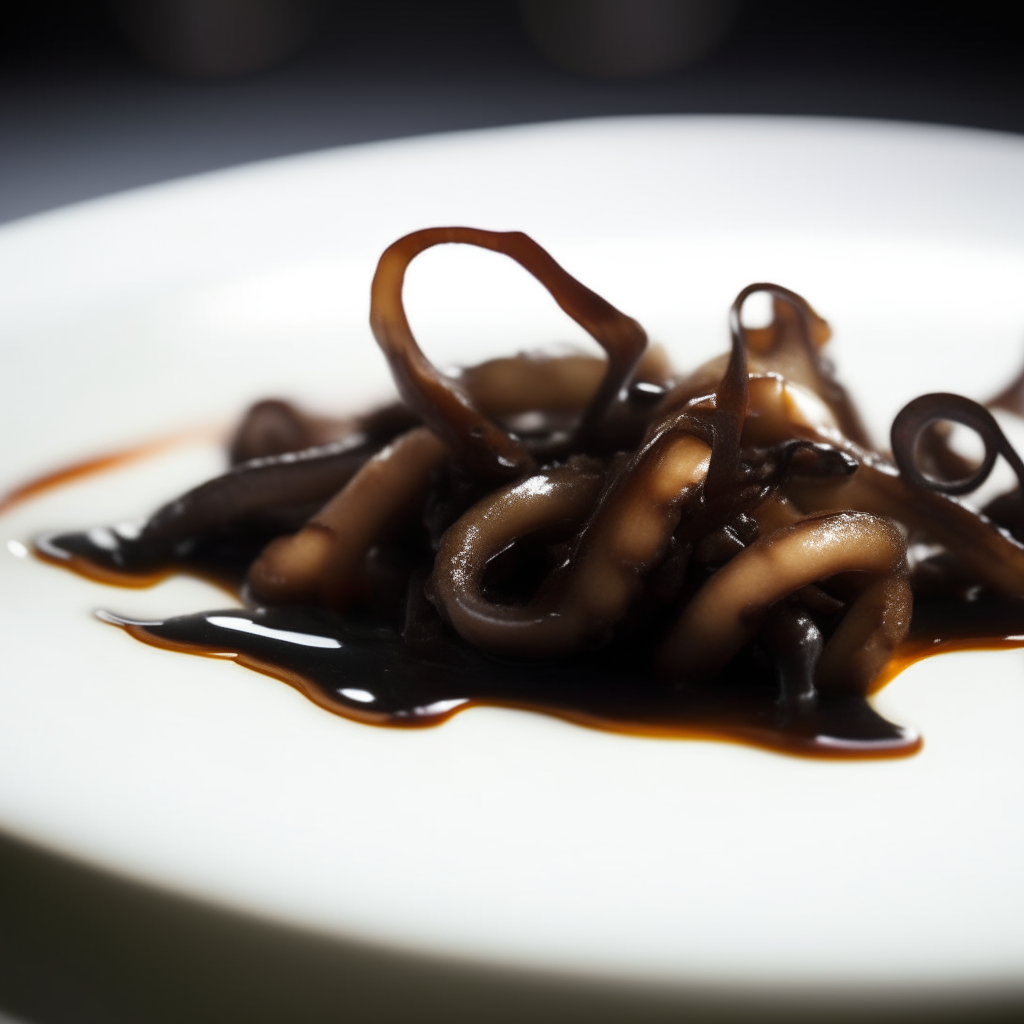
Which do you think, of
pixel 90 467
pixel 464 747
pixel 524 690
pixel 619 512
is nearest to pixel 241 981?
pixel 464 747

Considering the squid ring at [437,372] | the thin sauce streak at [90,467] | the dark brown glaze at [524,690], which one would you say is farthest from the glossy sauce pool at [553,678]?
the thin sauce streak at [90,467]

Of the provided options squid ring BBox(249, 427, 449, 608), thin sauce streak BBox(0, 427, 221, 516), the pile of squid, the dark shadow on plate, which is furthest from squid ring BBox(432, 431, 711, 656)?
thin sauce streak BBox(0, 427, 221, 516)

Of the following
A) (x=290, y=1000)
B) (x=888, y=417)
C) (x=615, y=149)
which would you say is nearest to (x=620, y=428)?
(x=888, y=417)

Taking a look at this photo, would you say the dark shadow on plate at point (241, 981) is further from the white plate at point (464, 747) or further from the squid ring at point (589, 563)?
the squid ring at point (589, 563)

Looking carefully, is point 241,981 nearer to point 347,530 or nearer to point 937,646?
point 347,530

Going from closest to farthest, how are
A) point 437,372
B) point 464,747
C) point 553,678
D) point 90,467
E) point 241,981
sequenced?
point 241,981 → point 464,747 → point 553,678 → point 437,372 → point 90,467

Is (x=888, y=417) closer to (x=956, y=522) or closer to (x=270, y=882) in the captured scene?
(x=956, y=522)
